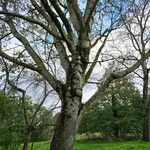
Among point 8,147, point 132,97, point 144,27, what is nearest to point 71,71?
point 8,147

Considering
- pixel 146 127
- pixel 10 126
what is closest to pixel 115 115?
pixel 146 127

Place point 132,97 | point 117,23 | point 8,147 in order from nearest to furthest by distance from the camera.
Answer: point 117,23
point 8,147
point 132,97

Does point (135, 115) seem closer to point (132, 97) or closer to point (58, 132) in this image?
point (132, 97)

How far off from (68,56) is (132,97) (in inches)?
1299

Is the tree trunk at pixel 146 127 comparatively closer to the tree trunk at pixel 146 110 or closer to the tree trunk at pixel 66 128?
the tree trunk at pixel 146 110

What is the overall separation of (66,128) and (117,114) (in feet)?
112

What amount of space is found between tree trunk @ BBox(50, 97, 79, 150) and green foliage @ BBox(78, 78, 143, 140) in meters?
32.3

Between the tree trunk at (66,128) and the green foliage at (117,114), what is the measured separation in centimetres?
3232

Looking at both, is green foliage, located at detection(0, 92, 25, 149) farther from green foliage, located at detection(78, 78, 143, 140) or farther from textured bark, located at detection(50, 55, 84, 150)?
green foliage, located at detection(78, 78, 143, 140)

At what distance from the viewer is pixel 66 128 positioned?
9133mm

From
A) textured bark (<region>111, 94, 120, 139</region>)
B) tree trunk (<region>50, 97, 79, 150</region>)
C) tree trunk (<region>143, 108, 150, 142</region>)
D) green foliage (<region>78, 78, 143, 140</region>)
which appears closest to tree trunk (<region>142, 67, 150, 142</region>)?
tree trunk (<region>143, 108, 150, 142</region>)

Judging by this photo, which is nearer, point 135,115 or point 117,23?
point 117,23

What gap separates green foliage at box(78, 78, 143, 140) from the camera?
42.0 m

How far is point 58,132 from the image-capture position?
917 cm
